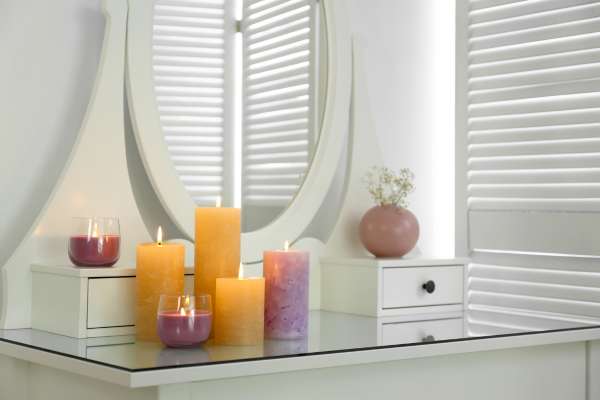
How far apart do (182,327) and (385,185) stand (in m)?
0.77

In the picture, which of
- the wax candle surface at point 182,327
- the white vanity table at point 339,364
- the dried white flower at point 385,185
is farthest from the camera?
the dried white flower at point 385,185

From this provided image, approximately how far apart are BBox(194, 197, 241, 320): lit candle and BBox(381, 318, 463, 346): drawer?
27 centimetres

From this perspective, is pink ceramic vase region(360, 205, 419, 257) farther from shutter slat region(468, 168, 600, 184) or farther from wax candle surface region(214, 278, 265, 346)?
wax candle surface region(214, 278, 265, 346)

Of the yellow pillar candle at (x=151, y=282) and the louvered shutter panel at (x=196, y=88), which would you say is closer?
the yellow pillar candle at (x=151, y=282)

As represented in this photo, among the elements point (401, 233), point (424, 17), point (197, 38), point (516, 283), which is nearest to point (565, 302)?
point (516, 283)

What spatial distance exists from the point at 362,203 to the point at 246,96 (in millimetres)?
354

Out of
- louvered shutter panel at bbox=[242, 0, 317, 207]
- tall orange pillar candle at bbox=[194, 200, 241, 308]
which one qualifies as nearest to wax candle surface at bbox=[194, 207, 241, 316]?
tall orange pillar candle at bbox=[194, 200, 241, 308]

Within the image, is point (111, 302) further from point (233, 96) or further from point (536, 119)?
point (536, 119)

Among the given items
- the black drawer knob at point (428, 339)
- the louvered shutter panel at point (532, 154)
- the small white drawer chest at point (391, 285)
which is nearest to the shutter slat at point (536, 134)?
the louvered shutter panel at point (532, 154)

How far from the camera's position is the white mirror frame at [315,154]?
1.63 m

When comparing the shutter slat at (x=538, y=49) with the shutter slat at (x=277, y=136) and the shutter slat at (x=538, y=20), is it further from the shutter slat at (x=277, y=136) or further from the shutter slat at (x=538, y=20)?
the shutter slat at (x=277, y=136)

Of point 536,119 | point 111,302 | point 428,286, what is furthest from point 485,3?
point 111,302

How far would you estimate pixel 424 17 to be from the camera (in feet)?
7.55

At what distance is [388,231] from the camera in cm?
181
